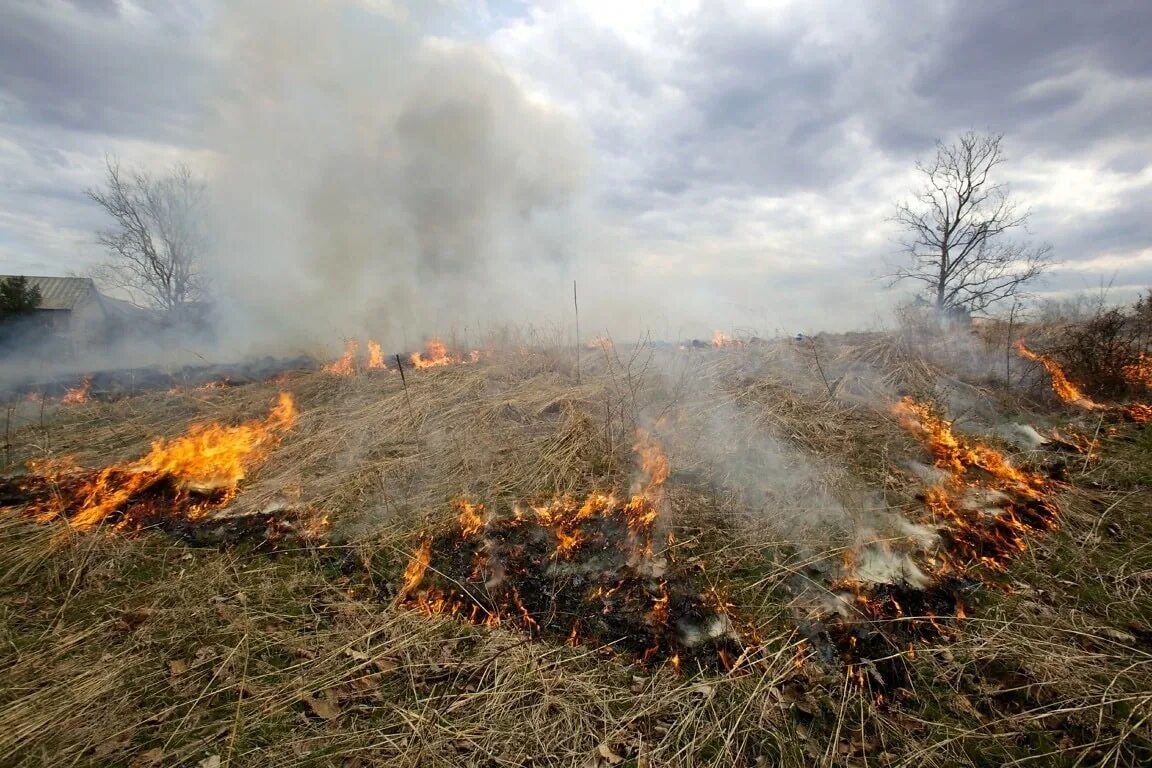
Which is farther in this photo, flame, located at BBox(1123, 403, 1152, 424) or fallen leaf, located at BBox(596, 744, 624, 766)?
flame, located at BBox(1123, 403, 1152, 424)

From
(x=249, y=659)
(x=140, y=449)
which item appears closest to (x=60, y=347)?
(x=140, y=449)

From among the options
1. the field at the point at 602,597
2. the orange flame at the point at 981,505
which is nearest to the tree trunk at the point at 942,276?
the field at the point at 602,597

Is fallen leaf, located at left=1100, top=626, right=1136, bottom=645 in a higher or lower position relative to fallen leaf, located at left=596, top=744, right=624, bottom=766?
higher

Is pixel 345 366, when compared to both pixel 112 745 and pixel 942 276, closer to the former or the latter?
pixel 112 745

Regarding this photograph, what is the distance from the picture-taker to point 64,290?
25891 millimetres

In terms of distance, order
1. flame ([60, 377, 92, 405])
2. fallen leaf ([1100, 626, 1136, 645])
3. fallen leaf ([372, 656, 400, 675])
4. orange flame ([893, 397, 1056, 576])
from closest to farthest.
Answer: fallen leaf ([1100, 626, 1136, 645])
fallen leaf ([372, 656, 400, 675])
orange flame ([893, 397, 1056, 576])
flame ([60, 377, 92, 405])

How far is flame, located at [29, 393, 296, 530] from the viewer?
4816mm

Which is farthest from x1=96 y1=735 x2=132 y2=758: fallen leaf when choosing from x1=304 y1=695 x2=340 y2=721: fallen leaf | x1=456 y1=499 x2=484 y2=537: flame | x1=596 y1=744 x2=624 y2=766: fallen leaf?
x1=596 y1=744 x2=624 y2=766: fallen leaf

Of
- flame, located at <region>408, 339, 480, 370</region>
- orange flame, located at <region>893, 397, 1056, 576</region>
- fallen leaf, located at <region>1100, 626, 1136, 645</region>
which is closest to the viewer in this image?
fallen leaf, located at <region>1100, 626, 1136, 645</region>

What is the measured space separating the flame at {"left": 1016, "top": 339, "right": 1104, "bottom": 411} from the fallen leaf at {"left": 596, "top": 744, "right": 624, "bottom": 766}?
30.0 ft

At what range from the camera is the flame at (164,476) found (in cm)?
482

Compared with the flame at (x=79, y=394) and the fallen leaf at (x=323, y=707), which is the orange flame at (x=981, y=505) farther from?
the flame at (x=79, y=394)

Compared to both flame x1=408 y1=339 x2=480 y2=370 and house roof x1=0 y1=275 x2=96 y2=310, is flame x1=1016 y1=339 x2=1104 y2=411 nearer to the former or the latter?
flame x1=408 y1=339 x2=480 y2=370

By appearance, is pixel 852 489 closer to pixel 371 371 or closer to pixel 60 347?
pixel 371 371
